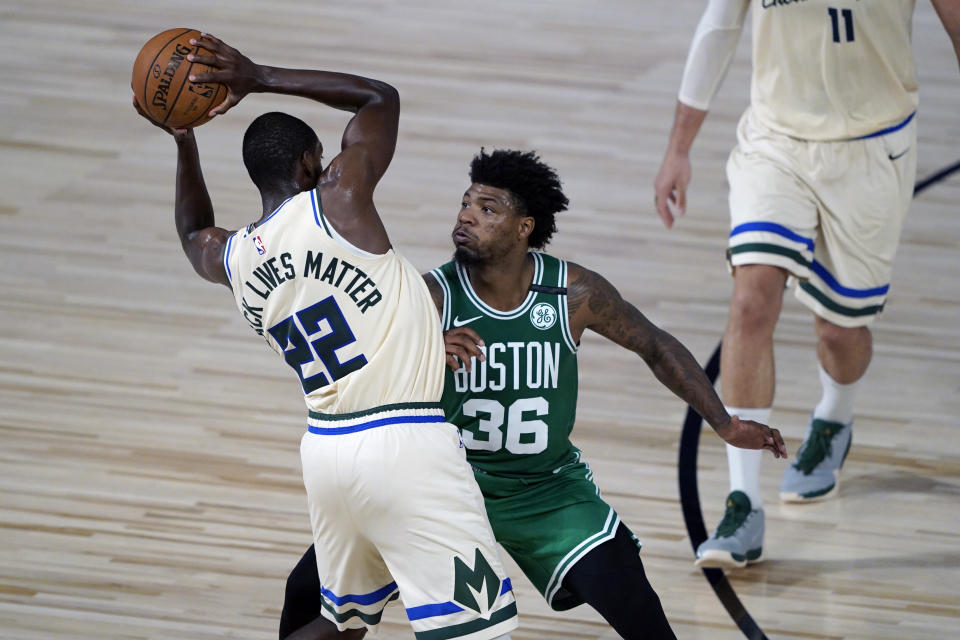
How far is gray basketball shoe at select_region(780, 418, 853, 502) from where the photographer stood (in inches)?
191

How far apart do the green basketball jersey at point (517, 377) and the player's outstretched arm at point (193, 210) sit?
1.78ft

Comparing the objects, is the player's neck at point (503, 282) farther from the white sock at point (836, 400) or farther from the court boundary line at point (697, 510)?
the white sock at point (836, 400)

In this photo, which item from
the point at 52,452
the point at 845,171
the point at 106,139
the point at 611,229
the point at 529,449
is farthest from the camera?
the point at 106,139

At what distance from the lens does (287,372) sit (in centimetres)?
564

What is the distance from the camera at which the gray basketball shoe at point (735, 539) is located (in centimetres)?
431

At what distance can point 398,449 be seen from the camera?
9.86ft

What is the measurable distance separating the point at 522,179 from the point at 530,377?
462 millimetres

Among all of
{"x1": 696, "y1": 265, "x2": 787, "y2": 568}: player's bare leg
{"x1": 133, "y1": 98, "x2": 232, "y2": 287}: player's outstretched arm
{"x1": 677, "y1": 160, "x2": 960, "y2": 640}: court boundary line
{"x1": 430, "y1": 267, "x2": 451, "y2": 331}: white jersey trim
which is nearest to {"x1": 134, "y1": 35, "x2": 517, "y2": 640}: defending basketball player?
{"x1": 133, "y1": 98, "x2": 232, "y2": 287}: player's outstretched arm

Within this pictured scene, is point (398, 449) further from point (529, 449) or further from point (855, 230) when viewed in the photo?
point (855, 230)

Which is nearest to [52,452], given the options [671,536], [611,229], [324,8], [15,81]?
[671,536]

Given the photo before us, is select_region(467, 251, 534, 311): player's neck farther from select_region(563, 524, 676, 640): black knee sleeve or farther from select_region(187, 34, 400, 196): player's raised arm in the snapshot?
select_region(563, 524, 676, 640): black knee sleeve

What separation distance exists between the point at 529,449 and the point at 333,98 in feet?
3.10

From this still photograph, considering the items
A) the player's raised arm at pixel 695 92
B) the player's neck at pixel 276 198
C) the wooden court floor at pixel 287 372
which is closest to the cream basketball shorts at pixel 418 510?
the player's neck at pixel 276 198

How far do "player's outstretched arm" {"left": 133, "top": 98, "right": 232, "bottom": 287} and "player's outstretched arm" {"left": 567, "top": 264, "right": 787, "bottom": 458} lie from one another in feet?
2.76
